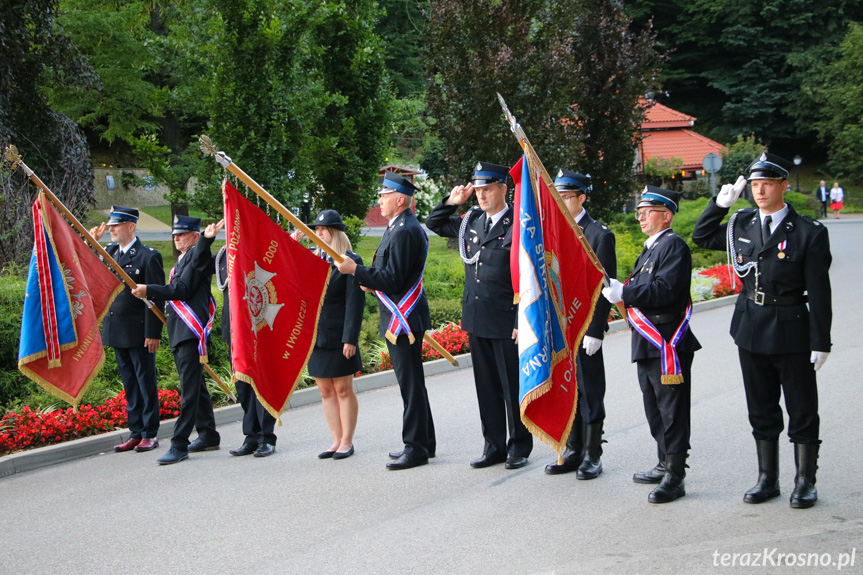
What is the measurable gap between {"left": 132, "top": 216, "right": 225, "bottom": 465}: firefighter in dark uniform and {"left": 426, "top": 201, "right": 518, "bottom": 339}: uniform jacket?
7.36ft

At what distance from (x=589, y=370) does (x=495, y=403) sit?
2.49 ft

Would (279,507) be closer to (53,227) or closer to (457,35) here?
(53,227)

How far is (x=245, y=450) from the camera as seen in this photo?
24.7 ft

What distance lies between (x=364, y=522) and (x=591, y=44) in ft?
50.1

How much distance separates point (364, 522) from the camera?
5473mm

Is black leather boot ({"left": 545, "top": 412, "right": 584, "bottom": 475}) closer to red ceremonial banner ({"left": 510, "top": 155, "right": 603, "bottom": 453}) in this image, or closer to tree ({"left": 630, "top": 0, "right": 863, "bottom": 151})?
red ceremonial banner ({"left": 510, "top": 155, "right": 603, "bottom": 453})

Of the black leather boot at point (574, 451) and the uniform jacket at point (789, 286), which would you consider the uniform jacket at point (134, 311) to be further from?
the uniform jacket at point (789, 286)

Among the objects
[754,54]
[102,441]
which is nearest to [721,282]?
[102,441]

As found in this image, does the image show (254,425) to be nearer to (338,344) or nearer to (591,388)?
(338,344)

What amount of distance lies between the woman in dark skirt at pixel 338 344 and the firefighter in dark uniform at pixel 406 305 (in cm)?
27

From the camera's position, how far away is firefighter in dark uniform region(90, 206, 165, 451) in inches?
308

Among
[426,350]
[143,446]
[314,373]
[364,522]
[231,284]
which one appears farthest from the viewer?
[426,350]

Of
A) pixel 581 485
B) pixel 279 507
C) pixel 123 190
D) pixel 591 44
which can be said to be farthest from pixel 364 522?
pixel 123 190

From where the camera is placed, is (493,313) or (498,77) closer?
(493,313)
